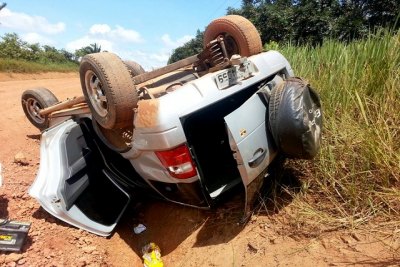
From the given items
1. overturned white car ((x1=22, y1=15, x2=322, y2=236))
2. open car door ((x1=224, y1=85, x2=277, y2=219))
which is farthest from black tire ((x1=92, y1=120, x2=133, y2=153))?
open car door ((x1=224, y1=85, x2=277, y2=219))

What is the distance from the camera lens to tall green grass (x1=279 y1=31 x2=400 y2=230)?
9.34 feet

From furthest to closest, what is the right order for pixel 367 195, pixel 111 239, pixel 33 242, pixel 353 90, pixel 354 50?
pixel 354 50 → pixel 353 90 → pixel 111 239 → pixel 33 242 → pixel 367 195

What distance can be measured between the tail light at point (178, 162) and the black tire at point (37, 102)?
2.78m

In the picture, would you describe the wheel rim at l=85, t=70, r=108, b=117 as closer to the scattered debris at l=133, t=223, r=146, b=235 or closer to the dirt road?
the dirt road

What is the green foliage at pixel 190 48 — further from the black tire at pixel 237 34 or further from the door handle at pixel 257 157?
the door handle at pixel 257 157

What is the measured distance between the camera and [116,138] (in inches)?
130

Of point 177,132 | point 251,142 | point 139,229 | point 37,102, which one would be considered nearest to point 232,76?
point 251,142

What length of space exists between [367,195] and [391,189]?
0.59ft

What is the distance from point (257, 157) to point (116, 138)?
1.33m

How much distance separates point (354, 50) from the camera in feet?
14.0

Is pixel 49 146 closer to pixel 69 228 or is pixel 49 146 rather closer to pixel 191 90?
pixel 69 228

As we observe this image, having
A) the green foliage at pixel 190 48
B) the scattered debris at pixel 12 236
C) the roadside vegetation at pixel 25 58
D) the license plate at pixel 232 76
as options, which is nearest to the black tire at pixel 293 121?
the license plate at pixel 232 76

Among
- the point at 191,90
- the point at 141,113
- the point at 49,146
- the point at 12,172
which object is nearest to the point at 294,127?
the point at 191,90

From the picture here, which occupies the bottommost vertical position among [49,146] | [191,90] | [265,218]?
[265,218]
